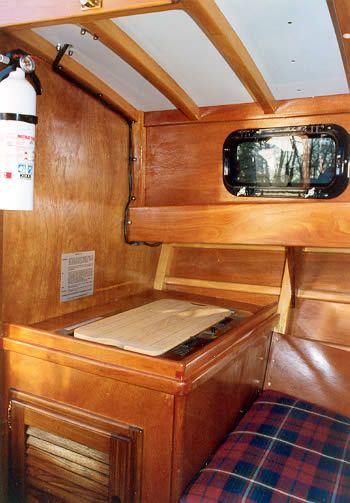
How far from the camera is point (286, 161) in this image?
6.33ft

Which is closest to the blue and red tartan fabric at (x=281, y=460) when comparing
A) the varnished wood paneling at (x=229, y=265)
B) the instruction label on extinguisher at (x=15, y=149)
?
the varnished wood paneling at (x=229, y=265)

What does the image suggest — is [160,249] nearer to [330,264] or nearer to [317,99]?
[330,264]

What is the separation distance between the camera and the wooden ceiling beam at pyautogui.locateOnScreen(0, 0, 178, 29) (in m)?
1.04

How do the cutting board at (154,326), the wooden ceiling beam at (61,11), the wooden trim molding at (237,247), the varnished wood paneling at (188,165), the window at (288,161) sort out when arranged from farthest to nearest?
the wooden trim molding at (237,247) < the varnished wood paneling at (188,165) < the window at (288,161) < the cutting board at (154,326) < the wooden ceiling beam at (61,11)

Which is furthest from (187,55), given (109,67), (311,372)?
(311,372)

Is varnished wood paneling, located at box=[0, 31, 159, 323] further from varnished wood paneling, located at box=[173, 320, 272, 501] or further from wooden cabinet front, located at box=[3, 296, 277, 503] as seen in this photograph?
varnished wood paneling, located at box=[173, 320, 272, 501]

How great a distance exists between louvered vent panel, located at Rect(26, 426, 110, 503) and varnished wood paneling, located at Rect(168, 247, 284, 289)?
3.71 feet

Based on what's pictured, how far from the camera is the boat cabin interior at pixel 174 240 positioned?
4.17ft

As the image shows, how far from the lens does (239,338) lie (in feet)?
5.21

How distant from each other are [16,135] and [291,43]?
0.89 meters

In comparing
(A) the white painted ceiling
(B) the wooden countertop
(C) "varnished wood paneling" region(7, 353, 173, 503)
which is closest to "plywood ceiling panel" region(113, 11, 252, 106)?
(A) the white painted ceiling

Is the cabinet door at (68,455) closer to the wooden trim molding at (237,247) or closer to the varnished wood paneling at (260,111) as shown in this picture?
the wooden trim molding at (237,247)

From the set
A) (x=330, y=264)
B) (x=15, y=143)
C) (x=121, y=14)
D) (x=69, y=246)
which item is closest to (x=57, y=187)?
(x=69, y=246)

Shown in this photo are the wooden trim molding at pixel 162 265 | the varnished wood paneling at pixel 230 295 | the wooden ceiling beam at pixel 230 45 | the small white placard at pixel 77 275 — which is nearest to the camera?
the wooden ceiling beam at pixel 230 45
